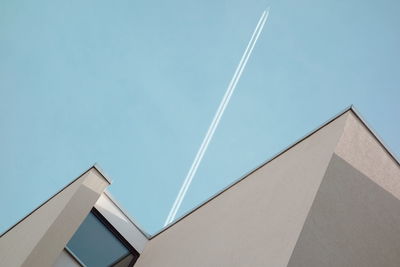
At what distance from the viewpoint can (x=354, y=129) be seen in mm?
5773

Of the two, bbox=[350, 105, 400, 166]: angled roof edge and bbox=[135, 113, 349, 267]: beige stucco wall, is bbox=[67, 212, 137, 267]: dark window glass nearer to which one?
bbox=[135, 113, 349, 267]: beige stucco wall

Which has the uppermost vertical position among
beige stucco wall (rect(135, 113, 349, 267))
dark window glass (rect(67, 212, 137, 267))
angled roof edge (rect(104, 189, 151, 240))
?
beige stucco wall (rect(135, 113, 349, 267))

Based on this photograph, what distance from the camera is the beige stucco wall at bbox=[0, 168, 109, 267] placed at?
7151 millimetres

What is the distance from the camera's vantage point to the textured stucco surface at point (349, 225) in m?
4.65

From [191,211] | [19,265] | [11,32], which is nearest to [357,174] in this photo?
[191,211]

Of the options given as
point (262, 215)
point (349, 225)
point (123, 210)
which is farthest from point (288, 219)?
point (123, 210)

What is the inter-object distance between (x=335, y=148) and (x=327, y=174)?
422 millimetres

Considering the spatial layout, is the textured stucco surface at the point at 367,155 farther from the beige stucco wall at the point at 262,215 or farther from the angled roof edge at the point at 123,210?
the angled roof edge at the point at 123,210

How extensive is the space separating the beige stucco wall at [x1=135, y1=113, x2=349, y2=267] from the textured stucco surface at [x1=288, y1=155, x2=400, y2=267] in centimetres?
12

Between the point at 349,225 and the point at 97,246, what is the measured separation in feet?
17.0

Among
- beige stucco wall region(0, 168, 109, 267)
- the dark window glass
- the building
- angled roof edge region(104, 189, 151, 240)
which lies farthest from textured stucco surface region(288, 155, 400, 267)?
angled roof edge region(104, 189, 151, 240)

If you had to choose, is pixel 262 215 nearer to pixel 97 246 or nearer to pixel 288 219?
pixel 288 219

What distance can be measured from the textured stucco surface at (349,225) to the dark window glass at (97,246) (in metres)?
4.90

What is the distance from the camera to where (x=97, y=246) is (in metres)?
8.47
